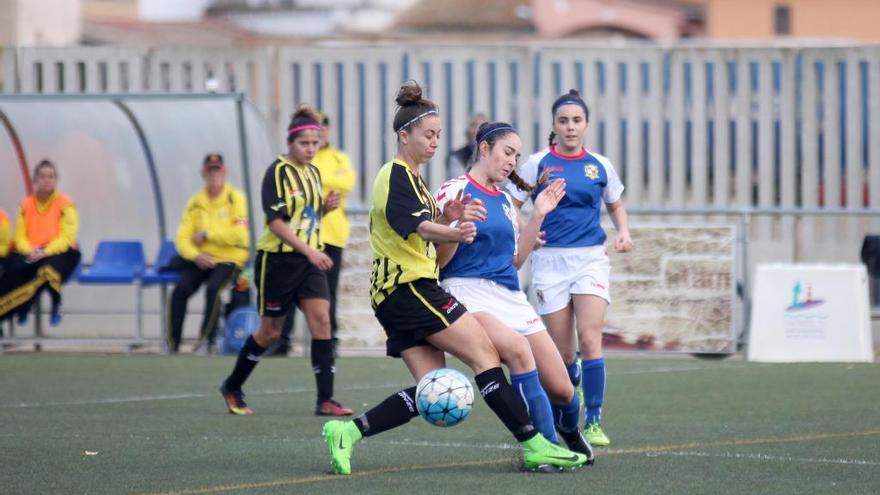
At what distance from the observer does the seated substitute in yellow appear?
17562mm

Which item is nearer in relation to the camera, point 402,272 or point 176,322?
point 402,272

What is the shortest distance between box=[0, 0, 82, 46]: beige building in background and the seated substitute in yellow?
79.0ft

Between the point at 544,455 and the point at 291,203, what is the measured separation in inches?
147

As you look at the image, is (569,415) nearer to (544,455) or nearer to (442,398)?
(544,455)

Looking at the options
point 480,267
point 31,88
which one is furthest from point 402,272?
point 31,88

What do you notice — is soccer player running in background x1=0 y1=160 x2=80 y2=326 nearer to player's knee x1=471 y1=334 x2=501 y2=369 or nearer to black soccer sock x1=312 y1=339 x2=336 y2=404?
black soccer sock x1=312 y1=339 x2=336 y2=404

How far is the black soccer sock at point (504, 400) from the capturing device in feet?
28.0

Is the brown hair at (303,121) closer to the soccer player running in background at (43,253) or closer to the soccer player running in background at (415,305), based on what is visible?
the soccer player running in background at (415,305)

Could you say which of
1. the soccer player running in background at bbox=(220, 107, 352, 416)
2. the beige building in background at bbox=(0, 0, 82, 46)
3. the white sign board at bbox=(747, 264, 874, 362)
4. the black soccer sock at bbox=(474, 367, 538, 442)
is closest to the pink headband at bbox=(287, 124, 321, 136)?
the soccer player running in background at bbox=(220, 107, 352, 416)

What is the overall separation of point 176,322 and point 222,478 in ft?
30.1

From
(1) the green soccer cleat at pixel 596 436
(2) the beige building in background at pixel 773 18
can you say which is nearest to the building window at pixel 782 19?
(2) the beige building in background at pixel 773 18

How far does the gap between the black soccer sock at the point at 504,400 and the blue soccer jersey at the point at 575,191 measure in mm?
1918

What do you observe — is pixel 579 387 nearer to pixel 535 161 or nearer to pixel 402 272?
pixel 535 161

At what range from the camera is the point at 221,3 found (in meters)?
112
